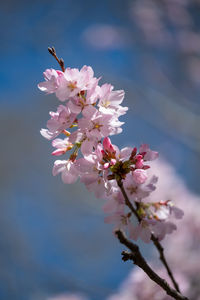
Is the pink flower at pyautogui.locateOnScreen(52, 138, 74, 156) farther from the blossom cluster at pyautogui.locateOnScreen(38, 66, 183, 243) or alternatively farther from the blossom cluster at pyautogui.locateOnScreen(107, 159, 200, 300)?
the blossom cluster at pyautogui.locateOnScreen(107, 159, 200, 300)

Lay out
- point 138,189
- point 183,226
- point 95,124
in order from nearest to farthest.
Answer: point 95,124, point 138,189, point 183,226

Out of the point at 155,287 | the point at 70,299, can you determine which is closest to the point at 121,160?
the point at 155,287

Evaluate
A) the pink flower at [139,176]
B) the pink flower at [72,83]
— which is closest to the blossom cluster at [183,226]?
the pink flower at [139,176]

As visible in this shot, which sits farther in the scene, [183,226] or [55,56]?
[183,226]

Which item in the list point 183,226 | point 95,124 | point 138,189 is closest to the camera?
point 95,124

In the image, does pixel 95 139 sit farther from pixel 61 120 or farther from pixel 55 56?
pixel 55 56

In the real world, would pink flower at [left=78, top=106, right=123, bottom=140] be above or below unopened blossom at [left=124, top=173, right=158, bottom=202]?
above

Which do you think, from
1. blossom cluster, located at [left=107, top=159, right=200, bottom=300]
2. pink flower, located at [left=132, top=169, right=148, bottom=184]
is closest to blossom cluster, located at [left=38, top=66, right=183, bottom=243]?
pink flower, located at [left=132, top=169, right=148, bottom=184]

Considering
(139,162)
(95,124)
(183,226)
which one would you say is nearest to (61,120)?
(95,124)

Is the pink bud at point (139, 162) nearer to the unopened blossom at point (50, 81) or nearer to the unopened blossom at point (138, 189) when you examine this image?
the unopened blossom at point (138, 189)
